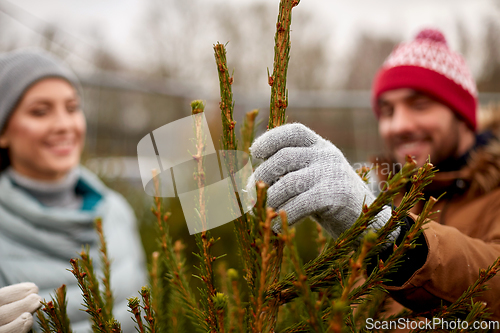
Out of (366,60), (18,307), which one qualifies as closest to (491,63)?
(366,60)

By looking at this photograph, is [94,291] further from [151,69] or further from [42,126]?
[151,69]

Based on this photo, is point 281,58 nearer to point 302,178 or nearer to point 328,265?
point 302,178

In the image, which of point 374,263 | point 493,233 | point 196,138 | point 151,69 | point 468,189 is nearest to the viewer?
point 196,138

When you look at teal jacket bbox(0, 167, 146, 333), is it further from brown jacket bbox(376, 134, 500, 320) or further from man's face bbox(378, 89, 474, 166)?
man's face bbox(378, 89, 474, 166)

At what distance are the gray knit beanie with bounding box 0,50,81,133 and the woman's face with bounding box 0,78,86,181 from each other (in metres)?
0.04

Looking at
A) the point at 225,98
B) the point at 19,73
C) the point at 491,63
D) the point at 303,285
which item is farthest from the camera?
the point at 491,63

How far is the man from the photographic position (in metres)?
0.81

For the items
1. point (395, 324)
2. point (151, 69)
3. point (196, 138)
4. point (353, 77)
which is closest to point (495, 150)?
point (395, 324)

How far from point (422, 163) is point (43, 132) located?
2.62m

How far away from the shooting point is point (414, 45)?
245 centimetres

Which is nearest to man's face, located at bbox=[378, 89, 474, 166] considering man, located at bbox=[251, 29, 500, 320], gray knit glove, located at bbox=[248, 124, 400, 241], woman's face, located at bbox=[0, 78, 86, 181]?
man, located at bbox=[251, 29, 500, 320]

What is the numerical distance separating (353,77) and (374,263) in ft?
74.0

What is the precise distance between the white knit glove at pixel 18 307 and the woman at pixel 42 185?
116cm

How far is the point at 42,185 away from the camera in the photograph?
2424 mm
